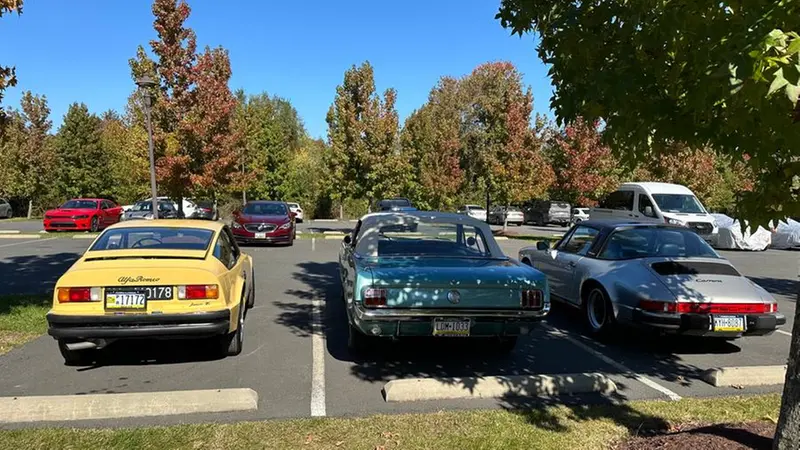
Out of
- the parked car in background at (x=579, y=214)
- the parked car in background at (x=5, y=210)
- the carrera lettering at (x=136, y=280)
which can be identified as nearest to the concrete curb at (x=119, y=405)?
the carrera lettering at (x=136, y=280)

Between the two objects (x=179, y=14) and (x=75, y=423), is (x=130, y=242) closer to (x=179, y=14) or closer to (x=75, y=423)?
(x=75, y=423)

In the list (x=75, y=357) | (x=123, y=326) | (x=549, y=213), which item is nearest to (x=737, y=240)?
(x=549, y=213)

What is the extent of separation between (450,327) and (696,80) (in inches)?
116

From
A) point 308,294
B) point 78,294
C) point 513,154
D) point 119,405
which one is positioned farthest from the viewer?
point 513,154

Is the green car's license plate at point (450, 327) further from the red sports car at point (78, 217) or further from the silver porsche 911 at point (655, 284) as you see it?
the red sports car at point (78, 217)

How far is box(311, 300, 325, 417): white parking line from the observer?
4.44 meters

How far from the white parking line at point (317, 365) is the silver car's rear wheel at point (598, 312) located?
3.36 meters

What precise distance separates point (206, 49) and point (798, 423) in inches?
884

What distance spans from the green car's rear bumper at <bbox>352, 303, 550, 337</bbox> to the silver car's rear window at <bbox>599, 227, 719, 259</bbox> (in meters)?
2.33

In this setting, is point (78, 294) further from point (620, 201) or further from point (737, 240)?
point (737, 240)

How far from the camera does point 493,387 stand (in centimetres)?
461

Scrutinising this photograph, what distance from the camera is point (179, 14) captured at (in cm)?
1948

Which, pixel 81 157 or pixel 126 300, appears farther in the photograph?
pixel 81 157

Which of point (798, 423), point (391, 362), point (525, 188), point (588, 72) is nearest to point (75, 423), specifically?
point (391, 362)
